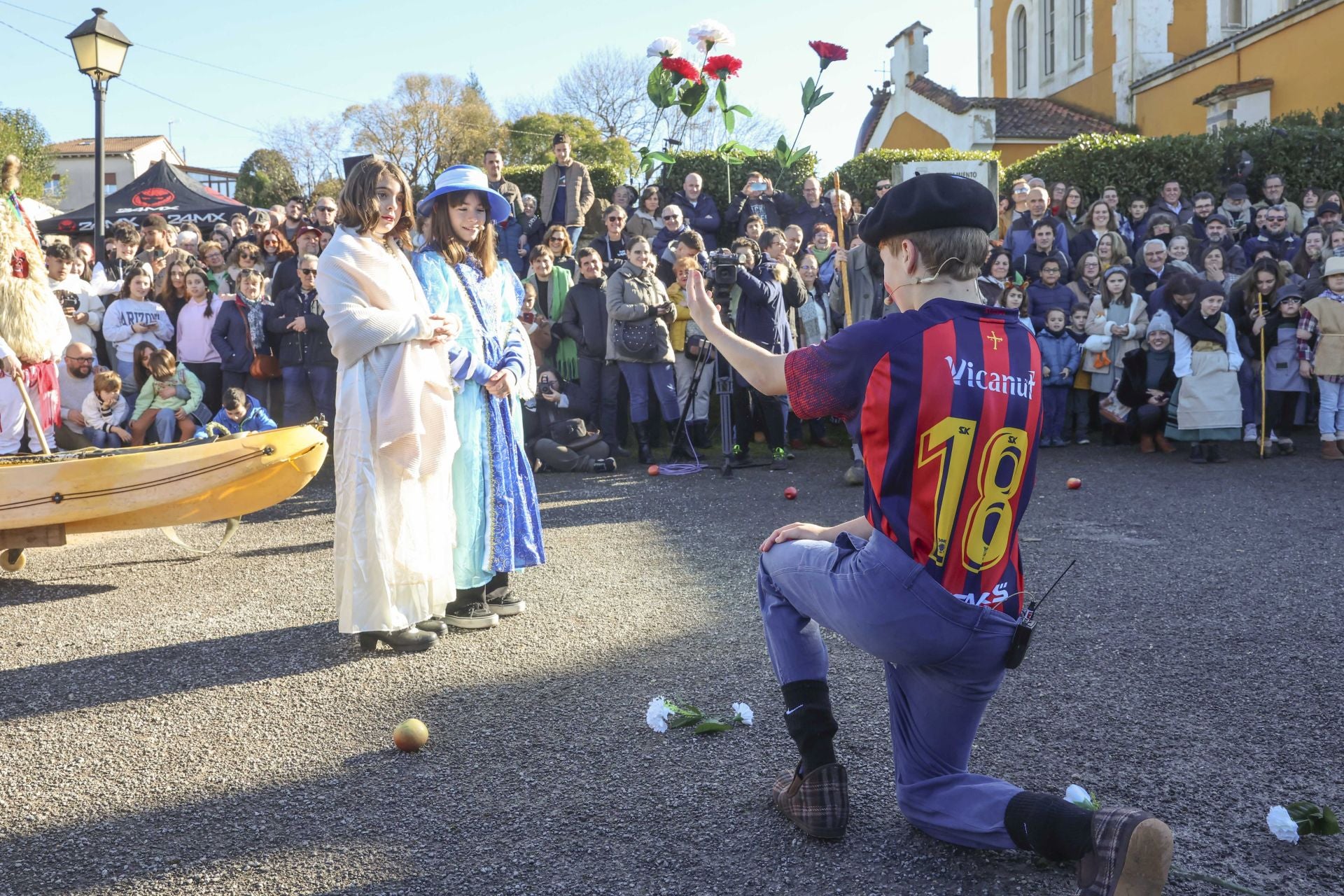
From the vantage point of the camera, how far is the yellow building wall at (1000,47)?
3475 centimetres

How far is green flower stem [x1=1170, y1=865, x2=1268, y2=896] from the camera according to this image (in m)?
2.72

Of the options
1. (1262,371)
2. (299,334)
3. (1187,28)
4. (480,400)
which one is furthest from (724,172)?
(1187,28)

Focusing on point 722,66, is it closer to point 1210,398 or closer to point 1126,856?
point 1210,398

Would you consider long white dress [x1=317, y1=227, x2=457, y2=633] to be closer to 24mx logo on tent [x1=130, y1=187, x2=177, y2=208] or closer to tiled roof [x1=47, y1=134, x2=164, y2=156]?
24mx logo on tent [x1=130, y1=187, x2=177, y2=208]

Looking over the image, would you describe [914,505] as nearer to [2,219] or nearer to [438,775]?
[438,775]

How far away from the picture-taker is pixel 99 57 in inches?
436

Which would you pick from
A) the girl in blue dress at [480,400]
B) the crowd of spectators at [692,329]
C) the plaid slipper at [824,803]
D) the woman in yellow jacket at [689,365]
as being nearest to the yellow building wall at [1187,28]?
the crowd of spectators at [692,329]

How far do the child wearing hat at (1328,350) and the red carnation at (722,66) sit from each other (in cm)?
622

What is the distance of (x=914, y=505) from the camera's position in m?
2.66

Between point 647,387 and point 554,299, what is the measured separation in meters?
1.35

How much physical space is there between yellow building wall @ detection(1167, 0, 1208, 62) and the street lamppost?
24582mm

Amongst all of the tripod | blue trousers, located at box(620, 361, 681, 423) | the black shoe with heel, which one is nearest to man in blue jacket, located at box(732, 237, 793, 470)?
the tripod

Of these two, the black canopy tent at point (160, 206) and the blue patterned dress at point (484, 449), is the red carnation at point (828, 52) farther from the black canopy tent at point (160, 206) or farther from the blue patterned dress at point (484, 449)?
the black canopy tent at point (160, 206)

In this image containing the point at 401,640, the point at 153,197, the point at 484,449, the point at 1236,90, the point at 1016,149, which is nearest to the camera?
the point at 401,640
